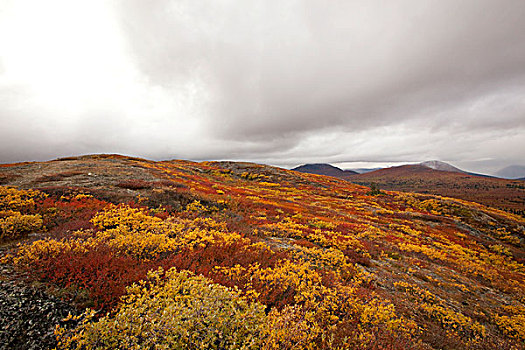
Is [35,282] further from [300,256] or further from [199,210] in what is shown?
[199,210]

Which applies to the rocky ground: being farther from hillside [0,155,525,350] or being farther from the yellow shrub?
the yellow shrub

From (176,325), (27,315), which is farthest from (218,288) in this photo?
(27,315)

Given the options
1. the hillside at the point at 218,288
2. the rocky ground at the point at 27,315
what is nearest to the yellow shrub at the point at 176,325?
the hillside at the point at 218,288

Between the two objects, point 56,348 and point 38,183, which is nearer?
point 56,348

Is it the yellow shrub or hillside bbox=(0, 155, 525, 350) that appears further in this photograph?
hillside bbox=(0, 155, 525, 350)

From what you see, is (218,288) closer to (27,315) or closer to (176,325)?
(176,325)

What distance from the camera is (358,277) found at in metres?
9.29

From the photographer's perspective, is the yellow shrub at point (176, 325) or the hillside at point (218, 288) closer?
the yellow shrub at point (176, 325)

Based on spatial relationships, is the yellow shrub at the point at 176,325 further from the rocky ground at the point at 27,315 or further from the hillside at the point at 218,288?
the rocky ground at the point at 27,315

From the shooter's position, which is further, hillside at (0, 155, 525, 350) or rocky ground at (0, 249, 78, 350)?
hillside at (0, 155, 525, 350)

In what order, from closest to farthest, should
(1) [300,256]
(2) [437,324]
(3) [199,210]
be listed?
1. (2) [437,324]
2. (1) [300,256]
3. (3) [199,210]

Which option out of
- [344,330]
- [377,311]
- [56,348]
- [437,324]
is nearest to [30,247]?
[56,348]

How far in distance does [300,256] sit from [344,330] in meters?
4.98

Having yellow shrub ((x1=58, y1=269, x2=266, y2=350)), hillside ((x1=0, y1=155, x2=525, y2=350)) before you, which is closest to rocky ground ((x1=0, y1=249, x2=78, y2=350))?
hillside ((x1=0, y1=155, x2=525, y2=350))
